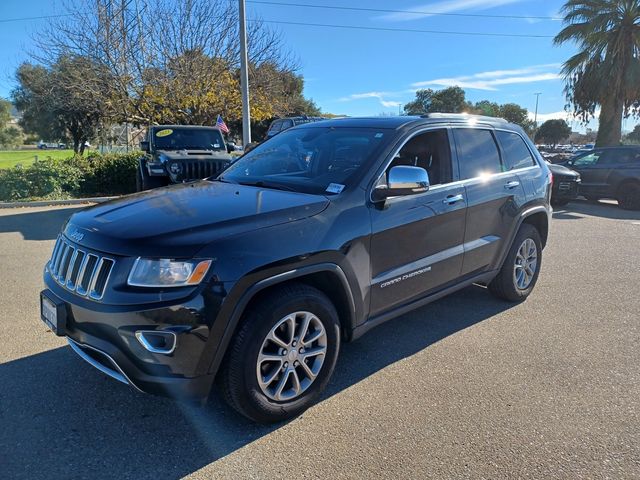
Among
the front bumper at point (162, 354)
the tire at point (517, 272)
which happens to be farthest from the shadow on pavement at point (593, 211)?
the front bumper at point (162, 354)

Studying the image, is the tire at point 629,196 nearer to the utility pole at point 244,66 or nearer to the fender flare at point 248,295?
the utility pole at point 244,66

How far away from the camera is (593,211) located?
11805 mm

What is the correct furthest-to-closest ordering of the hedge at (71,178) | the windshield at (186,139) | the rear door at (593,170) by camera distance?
1. the rear door at (593,170)
2. the hedge at (71,178)
3. the windshield at (186,139)

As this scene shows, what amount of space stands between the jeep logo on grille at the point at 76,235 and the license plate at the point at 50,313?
0.40 metres

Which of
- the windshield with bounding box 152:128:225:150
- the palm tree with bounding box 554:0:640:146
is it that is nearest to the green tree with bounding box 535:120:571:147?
the palm tree with bounding box 554:0:640:146

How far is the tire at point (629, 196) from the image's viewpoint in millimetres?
11914

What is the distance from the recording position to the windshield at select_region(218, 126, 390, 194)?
333cm

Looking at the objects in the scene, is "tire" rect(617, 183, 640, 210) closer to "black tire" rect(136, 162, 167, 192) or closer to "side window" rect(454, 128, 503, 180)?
"side window" rect(454, 128, 503, 180)

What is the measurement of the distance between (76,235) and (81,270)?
0.93 ft

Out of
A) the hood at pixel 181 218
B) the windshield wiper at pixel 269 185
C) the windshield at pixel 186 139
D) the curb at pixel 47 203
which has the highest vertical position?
the windshield at pixel 186 139

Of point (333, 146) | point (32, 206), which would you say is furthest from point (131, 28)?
point (333, 146)

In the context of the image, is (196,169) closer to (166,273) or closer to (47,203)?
(47,203)

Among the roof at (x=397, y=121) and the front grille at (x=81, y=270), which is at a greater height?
the roof at (x=397, y=121)

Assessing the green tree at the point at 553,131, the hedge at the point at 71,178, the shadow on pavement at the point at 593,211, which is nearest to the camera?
the shadow on pavement at the point at 593,211
